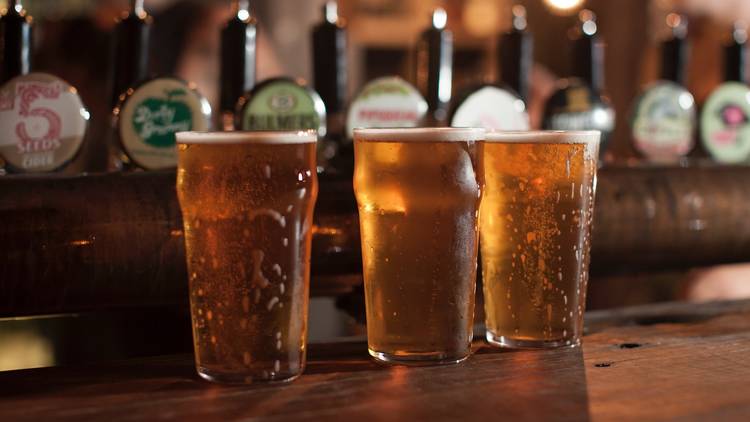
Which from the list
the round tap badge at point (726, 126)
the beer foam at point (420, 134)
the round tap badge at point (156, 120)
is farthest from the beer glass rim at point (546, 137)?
the round tap badge at point (726, 126)

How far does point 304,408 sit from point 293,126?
687 millimetres

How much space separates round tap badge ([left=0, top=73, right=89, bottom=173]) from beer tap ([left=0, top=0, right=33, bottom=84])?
1.8 inches

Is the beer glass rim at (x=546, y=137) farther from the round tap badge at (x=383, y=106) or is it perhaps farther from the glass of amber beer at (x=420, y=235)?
the round tap badge at (x=383, y=106)

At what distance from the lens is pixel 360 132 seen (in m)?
1.25

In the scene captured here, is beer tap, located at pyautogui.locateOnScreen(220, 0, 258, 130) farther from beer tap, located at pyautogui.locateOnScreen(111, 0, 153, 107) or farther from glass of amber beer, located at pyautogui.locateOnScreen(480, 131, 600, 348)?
glass of amber beer, located at pyautogui.locateOnScreen(480, 131, 600, 348)

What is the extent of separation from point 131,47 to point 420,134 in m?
0.65

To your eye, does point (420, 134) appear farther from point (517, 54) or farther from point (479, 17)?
point (479, 17)

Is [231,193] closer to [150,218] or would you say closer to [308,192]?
[308,192]

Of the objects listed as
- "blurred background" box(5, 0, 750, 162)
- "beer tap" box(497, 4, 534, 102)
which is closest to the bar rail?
"beer tap" box(497, 4, 534, 102)

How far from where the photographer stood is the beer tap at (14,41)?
4.80ft

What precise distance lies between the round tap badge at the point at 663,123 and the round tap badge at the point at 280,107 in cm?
87

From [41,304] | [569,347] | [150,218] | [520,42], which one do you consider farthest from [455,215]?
[520,42]

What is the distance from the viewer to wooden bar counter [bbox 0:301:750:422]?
3.35ft

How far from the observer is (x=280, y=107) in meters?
1.60
